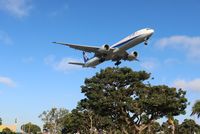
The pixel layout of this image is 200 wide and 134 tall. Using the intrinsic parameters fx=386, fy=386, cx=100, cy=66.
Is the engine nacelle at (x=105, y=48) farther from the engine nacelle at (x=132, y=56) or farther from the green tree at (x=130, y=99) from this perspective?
the green tree at (x=130, y=99)

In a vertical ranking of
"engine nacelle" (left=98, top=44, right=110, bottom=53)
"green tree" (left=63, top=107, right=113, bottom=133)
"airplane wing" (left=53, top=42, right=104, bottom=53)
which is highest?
"airplane wing" (left=53, top=42, right=104, bottom=53)

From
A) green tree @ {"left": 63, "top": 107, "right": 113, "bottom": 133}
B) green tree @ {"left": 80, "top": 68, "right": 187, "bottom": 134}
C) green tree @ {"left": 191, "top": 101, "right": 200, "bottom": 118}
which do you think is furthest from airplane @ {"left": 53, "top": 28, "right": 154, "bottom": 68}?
green tree @ {"left": 191, "top": 101, "right": 200, "bottom": 118}

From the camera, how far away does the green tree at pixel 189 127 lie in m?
118

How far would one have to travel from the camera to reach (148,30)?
2275 inches

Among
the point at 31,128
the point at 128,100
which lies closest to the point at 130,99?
the point at 128,100

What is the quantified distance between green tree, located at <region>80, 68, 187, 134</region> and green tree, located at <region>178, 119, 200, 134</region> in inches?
1674

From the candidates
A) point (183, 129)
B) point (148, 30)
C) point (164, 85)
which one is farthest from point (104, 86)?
point (183, 129)

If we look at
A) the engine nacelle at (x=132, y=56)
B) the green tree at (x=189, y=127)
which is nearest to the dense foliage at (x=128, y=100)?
the engine nacelle at (x=132, y=56)

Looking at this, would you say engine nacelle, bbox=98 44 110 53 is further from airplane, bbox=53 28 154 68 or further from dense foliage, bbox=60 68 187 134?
dense foliage, bbox=60 68 187 134

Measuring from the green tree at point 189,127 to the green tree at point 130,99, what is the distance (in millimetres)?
42513

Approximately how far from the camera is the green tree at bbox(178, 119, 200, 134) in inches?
4645

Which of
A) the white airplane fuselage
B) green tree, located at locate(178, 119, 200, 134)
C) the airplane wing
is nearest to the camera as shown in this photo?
the white airplane fuselage

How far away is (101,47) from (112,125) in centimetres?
2690

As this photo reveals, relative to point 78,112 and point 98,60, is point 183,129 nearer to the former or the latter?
point 78,112
